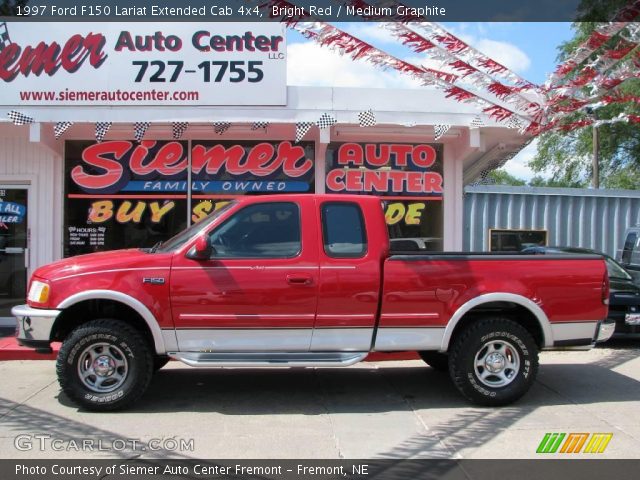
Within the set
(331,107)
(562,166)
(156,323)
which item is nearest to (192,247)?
(156,323)

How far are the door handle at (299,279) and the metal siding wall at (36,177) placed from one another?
5.69m

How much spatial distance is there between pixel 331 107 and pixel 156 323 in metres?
4.84

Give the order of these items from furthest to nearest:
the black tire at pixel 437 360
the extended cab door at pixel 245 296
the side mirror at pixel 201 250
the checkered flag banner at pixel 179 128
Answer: the checkered flag banner at pixel 179 128 < the black tire at pixel 437 360 < the extended cab door at pixel 245 296 < the side mirror at pixel 201 250

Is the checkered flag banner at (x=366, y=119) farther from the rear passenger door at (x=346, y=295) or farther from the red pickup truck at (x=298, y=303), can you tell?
the rear passenger door at (x=346, y=295)

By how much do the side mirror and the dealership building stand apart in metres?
3.89

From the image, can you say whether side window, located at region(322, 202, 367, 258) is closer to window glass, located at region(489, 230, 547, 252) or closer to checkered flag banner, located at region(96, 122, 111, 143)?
checkered flag banner, located at region(96, 122, 111, 143)

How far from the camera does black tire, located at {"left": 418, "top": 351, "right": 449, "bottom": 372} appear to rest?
697cm

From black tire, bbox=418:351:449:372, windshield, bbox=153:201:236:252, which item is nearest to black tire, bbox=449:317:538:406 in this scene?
black tire, bbox=418:351:449:372

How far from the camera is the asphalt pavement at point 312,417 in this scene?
4.72 metres

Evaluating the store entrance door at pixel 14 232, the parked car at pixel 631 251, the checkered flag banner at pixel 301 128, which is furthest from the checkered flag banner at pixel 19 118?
the parked car at pixel 631 251

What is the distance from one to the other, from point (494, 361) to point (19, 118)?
7.33m

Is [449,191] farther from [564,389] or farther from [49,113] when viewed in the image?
[49,113]

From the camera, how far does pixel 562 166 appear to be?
30.3 meters

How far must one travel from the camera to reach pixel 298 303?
18.3 ft
